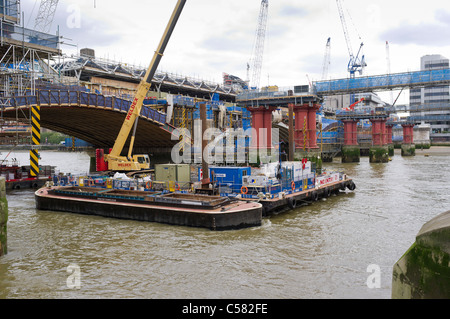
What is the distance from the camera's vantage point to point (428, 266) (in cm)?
732

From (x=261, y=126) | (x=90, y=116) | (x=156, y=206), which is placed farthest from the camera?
(x=261, y=126)

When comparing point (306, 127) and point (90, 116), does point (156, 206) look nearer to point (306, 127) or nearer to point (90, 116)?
point (90, 116)

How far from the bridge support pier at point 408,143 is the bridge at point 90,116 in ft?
229

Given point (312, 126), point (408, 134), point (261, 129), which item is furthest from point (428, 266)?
point (408, 134)

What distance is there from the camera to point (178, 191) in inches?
1039

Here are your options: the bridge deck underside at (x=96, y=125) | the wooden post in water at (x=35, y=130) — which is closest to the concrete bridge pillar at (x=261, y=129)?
the bridge deck underside at (x=96, y=125)

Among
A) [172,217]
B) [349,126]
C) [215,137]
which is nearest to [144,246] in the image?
[172,217]

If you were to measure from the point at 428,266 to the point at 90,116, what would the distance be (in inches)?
1911

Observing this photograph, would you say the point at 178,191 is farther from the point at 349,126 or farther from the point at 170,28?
the point at 349,126

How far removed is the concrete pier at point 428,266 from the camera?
7.06 meters

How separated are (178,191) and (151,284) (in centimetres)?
1268

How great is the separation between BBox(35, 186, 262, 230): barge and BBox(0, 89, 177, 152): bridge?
44.1 feet
